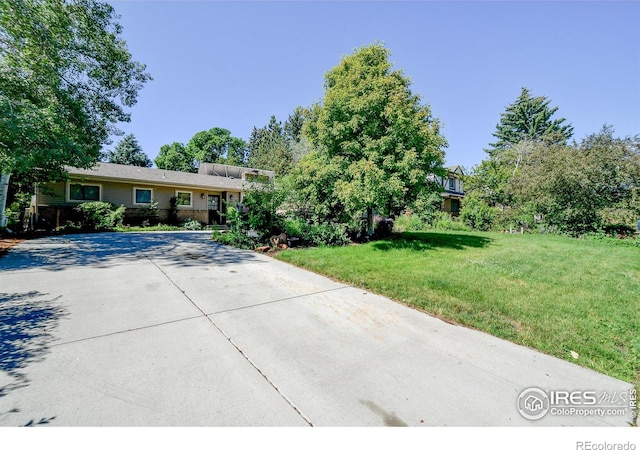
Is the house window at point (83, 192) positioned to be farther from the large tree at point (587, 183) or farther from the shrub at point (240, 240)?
the large tree at point (587, 183)

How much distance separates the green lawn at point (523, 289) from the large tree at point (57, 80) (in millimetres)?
7223

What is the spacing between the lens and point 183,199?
58.5 ft

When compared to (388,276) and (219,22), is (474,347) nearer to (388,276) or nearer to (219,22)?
(388,276)

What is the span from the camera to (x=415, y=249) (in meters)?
8.56

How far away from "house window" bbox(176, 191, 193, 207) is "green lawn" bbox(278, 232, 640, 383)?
13.2m

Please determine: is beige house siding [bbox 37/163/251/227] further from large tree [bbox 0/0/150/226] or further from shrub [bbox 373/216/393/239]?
shrub [bbox 373/216/393/239]

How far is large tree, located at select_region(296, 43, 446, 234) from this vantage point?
7.80 meters

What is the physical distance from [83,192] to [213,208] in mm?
7194

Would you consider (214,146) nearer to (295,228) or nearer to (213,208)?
(213,208)

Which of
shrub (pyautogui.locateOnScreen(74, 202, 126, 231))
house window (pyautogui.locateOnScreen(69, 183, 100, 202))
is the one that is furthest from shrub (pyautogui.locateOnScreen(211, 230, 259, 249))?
house window (pyautogui.locateOnScreen(69, 183, 100, 202))

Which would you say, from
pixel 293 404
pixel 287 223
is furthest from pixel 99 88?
pixel 293 404

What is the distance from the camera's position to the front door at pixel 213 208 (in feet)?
62.1

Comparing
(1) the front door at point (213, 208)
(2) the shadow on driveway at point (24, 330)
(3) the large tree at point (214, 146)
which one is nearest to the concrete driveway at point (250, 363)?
(2) the shadow on driveway at point (24, 330)

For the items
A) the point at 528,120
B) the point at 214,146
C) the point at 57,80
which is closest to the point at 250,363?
the point at 57,80
